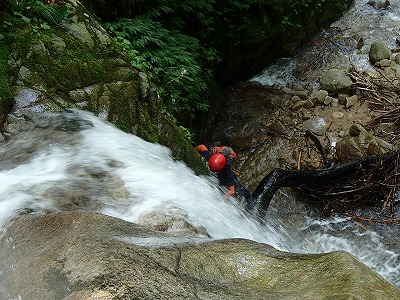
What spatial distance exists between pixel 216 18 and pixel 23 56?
A: 203 inches

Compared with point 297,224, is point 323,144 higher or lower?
higher

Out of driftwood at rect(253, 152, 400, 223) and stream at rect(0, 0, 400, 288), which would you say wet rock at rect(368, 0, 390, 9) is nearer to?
driftwood at rect(253, 152, 400, 223)

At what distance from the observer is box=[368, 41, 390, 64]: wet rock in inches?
382

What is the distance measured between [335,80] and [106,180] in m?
7.03

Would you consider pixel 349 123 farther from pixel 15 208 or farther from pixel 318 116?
pixel 15 208

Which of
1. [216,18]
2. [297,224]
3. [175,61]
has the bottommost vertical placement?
[297,224]

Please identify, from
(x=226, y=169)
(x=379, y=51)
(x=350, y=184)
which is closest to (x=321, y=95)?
(x=379, y=51)

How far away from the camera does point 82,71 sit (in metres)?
4.90

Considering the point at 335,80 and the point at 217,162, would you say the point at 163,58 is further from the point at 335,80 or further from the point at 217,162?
the point at 335,80

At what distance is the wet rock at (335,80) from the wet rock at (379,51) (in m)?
1.11

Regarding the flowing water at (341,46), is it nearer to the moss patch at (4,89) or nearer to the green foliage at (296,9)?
the green foliage at (296,9)

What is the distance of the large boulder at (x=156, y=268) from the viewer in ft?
6.23

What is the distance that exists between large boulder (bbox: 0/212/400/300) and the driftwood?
13.0ft

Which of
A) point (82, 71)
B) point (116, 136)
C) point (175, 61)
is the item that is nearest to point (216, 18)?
point (175, 61)
